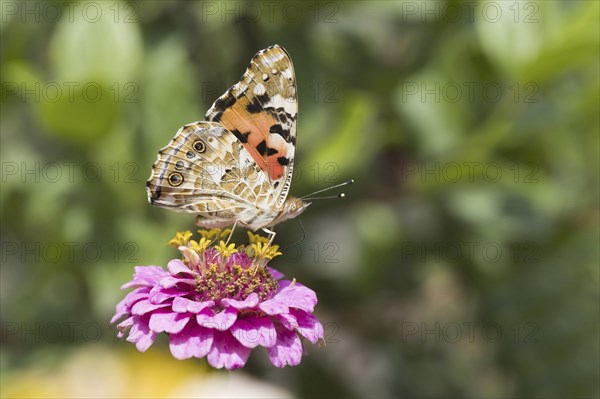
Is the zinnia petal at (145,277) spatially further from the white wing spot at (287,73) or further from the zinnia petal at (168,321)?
the white wing spot at (287,73)

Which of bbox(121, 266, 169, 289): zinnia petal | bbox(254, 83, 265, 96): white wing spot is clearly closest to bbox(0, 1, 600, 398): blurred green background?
bbox(121, 266, 169, 289): zinnia petal

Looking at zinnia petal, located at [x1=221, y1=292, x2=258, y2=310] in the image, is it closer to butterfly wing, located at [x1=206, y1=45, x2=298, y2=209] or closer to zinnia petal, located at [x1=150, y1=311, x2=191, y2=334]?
zinnia petal, located at [x1=150, y1=311, x2=191, y2=334]

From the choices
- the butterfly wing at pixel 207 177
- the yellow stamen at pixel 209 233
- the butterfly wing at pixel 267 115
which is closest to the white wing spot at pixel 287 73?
the butterfly wing at pixel 267 115

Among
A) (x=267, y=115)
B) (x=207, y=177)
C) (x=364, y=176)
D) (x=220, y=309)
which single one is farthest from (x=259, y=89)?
(x=364, y=176)

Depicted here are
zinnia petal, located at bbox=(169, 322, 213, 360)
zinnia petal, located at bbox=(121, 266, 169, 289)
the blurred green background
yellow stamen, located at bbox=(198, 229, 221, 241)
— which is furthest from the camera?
the blurred green background

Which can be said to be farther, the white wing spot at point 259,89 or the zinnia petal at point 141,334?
the white wing spot at point 259,89
